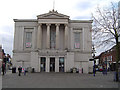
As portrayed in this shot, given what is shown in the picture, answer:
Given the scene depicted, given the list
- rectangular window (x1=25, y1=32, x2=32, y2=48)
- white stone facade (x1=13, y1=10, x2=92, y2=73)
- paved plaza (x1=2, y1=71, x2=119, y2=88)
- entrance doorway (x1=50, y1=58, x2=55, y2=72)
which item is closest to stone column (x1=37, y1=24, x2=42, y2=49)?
white stone facade (x1=13, y1=10, x2=92, y2=73)

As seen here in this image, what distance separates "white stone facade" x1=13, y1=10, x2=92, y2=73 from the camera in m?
50.1

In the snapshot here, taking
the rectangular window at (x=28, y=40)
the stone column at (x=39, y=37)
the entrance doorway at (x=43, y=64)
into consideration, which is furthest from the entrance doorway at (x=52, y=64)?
the rectangular window at (x=28, y=40)

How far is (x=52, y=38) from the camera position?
5375 centimetres

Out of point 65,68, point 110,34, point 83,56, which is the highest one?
point 110,34

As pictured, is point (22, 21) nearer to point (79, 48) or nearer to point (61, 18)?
point (61, 18)

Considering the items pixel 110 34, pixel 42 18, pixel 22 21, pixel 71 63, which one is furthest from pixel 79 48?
pixel 110 34

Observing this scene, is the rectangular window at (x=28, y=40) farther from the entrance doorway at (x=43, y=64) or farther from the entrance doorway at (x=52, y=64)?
the entrance doorway at (x=52, y=64)

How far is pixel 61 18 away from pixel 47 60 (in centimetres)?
1357

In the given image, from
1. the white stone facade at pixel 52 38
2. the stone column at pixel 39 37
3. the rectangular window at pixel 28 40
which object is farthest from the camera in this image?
the rectangular window at pixel 28 40

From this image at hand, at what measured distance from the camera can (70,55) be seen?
4775 centimetres

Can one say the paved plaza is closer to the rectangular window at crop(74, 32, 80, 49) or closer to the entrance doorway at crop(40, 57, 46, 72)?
the entrance doorway at crop(40, 57, 46, 72)

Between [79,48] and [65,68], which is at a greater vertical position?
[79,48]

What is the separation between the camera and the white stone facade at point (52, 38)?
164 feet

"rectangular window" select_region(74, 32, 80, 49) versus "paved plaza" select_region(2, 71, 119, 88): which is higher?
"rectangular window" select_region(74, 32, 80, 49)
